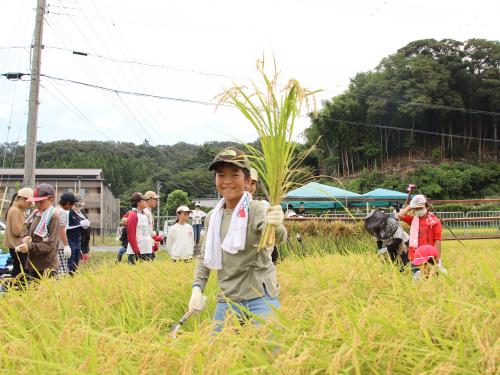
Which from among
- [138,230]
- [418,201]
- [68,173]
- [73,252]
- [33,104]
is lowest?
[73,252]

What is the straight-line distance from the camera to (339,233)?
399 inches

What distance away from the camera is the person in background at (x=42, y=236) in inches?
206

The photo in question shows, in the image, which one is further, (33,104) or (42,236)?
(33,104)

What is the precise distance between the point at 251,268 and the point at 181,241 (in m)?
5.51

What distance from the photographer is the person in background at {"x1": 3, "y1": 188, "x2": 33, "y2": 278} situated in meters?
5.60

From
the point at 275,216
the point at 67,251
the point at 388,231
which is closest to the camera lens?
the point at 275,216

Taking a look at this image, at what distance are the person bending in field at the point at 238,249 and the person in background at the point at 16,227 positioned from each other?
320 centimetres

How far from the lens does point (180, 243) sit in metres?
8.48

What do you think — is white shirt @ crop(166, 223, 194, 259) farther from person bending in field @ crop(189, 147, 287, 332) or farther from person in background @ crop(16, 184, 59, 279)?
person bending in field @ crop(189, 147, 287, 332)

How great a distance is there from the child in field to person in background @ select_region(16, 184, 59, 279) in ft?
9.93

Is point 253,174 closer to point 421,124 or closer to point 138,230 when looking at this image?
point 138,230

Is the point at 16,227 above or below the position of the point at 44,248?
above

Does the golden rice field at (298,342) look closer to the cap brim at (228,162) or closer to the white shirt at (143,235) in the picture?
the cap brim at (228,162)

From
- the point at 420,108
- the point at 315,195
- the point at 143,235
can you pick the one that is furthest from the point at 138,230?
the point at 420,108
